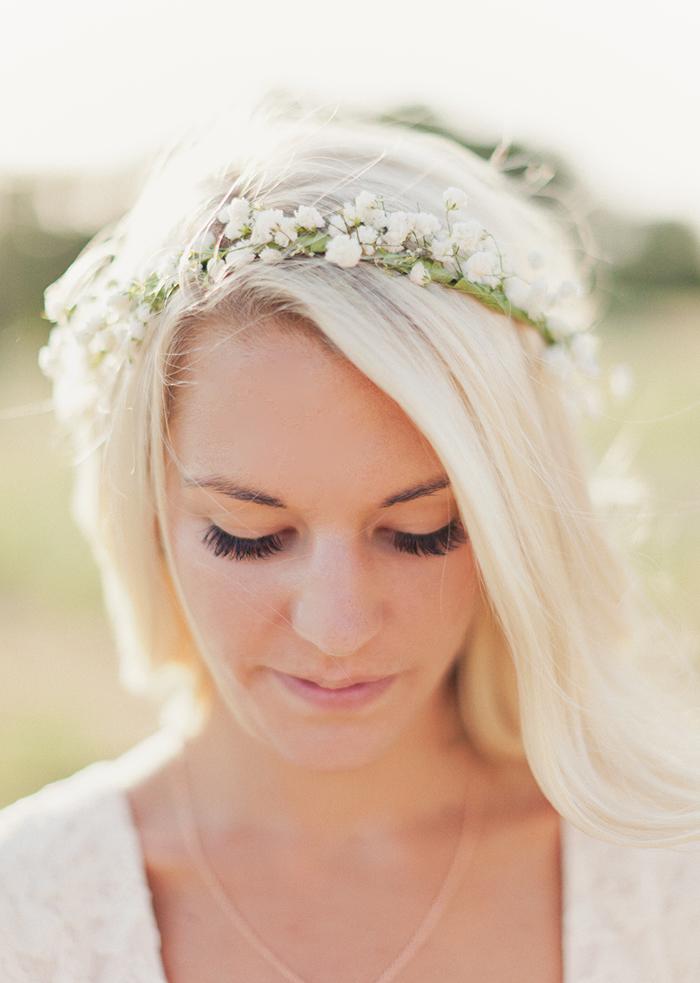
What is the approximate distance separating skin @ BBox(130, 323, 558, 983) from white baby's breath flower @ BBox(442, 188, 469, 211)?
369 mm

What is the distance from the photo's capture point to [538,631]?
2.07 m

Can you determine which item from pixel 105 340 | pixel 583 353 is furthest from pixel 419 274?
pixel 105 340

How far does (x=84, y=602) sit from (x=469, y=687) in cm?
557

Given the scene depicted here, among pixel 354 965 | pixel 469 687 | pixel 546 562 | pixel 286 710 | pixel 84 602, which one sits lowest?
pixel 84 602

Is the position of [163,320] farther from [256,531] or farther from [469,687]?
[469,687]

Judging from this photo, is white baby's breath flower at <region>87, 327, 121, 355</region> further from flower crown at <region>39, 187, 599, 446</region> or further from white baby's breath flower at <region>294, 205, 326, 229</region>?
white baby's breath flower at <region>294, 205, 326, 229</region>

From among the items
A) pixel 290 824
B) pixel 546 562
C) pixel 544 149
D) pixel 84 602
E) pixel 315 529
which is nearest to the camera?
pixel 315 529

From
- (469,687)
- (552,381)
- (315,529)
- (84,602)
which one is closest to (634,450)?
(552,381)

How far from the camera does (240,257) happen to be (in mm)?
1968

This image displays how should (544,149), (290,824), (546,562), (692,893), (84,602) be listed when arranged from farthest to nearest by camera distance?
1. (84,602)
2. (544,149)
3. (290,824)
4. (692,893)
5. (546,562)

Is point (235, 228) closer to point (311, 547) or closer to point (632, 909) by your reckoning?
point (311, 547)

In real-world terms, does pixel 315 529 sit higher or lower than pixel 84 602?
higher

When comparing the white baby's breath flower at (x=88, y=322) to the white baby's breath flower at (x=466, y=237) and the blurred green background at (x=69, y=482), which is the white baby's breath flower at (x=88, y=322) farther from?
the white baby's breath flower at (x=466, y=237)

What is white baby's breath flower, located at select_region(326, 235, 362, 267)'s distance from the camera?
1.89 meters
